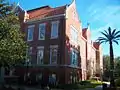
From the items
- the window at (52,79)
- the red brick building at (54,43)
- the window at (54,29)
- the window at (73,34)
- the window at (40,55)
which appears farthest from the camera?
the window at (73,34)

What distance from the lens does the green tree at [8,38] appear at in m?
25.0

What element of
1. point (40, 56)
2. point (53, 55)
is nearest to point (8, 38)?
point (53, 55)

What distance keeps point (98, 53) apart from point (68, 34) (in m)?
30.6

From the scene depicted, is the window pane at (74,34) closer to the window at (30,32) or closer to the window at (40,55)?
the window at (40,55)

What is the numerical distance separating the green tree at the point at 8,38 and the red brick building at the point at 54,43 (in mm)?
11517

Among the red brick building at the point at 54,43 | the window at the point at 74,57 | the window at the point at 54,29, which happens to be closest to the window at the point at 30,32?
the red brick building at the point at 54,43

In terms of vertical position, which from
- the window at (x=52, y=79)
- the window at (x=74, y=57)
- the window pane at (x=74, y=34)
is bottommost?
the window at (x=52, y=79)

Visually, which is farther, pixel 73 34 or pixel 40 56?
pixel 73 34

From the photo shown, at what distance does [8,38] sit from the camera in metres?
25.7

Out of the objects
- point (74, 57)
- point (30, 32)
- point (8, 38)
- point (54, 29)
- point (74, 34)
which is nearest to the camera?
point (8, 38)

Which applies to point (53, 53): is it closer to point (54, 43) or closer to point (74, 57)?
point (54, 43)

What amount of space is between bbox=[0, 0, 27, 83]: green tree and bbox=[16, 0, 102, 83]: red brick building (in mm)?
11517

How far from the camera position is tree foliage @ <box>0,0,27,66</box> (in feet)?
81.9

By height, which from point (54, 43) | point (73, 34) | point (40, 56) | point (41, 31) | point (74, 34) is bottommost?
point (40, 56)
